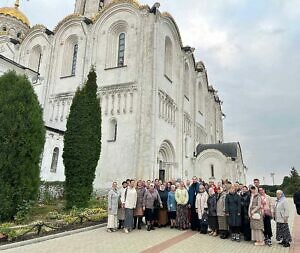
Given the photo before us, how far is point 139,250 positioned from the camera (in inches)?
288

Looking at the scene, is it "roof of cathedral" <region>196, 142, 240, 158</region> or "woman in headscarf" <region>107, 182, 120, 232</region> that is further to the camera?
"roof of cathedral" <region>196, 142, 240, 158</region>

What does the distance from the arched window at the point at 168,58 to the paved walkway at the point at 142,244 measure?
Answer: 18.0 meters

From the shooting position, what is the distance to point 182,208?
442 inches

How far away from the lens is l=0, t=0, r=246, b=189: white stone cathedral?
826 inches

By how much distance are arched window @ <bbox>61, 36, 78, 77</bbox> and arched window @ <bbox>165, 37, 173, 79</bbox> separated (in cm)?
841

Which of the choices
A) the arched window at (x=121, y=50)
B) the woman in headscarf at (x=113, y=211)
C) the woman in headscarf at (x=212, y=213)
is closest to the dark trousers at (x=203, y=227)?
the woman in headscarf at (x=212, y=213)

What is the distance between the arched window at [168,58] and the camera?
2594cm

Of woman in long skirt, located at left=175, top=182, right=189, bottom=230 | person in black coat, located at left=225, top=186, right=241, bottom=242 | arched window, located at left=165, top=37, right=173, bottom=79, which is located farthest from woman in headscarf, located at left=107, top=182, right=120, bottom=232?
arched window, located at left=165, top=37, right=173, bottom=79

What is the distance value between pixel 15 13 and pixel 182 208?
125 feet

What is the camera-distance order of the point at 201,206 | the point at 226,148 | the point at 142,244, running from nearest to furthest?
1. the point at 142,244
2. the point at 201,206
3. the point at 226,148

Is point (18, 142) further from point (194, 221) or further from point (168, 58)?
point (168, 58)

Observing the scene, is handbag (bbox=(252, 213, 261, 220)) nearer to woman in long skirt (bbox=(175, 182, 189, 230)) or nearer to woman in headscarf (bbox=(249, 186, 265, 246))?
woman in headscarf (bbox=(249, 186, 265, 246))

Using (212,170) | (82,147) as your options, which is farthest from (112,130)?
(212,170)

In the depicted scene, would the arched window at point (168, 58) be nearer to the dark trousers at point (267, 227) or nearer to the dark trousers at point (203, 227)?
the dark trousers at point (203, 227)
